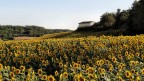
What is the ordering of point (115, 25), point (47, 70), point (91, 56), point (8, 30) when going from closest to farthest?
1. point (47, 70)
2. point (91, 56)
3. point (115, 25)
4. point (8, 30)

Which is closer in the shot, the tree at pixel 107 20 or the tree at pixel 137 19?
the tree at pixel 137 19

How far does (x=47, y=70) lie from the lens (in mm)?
14258

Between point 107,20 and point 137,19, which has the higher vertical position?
point 137,19

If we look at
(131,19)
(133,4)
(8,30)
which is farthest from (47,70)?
(8,30)

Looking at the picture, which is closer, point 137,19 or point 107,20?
point 137,19

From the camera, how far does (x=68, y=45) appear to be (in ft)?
60.2

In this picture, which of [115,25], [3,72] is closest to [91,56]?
[3,72]

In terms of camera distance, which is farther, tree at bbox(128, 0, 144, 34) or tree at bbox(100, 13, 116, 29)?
tree at bbox(100, 13, 116, 29)

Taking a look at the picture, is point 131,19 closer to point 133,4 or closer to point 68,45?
point 133,4

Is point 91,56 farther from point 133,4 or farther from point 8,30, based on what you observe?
point 8,30

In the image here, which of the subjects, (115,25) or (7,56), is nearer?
(7,56)

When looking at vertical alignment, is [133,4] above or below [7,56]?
above

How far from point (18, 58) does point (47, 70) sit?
2950 mm

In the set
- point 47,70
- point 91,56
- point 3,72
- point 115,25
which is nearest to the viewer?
point 3,72
